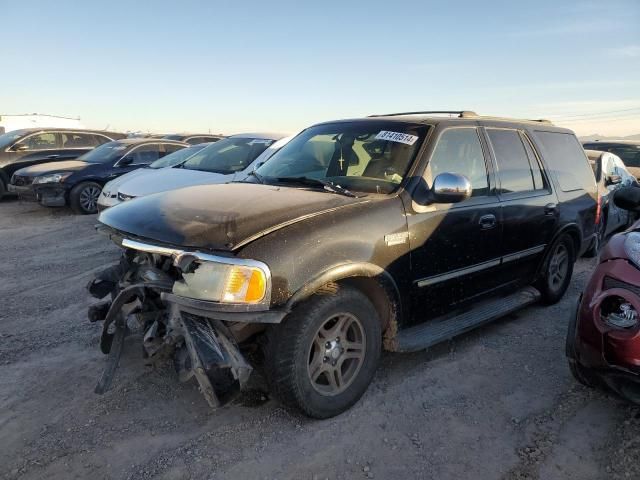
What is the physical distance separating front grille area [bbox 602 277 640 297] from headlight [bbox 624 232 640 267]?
139 millimetres

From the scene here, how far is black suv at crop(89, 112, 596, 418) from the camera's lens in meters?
2.54

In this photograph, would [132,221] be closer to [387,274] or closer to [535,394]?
[387,274]

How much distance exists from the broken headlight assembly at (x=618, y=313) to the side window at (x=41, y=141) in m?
13.0

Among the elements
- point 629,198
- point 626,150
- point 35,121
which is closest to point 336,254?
point 629,198

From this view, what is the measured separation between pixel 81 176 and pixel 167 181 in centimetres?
406

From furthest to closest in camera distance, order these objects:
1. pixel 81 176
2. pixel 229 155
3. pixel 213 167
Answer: pixel 81 176, pixel 229 155, pixel 213 167

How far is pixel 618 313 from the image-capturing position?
2547 mm

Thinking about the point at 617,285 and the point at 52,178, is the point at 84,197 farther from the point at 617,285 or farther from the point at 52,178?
the point at 617,285

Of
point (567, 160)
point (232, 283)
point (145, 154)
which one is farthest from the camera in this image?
point (145, 154)

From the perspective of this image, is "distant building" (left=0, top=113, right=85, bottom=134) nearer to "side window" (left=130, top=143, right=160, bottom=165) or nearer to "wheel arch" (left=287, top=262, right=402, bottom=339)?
"side window" (left=130, top=143, right=160, bottom=165)

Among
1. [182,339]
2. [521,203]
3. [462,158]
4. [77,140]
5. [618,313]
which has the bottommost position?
[182,339]

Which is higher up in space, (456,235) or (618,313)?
(456,235)

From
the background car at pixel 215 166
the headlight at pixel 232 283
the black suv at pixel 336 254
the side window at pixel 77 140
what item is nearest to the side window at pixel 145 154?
the side window at pixel 77 140

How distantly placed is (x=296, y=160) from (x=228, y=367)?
209cm
